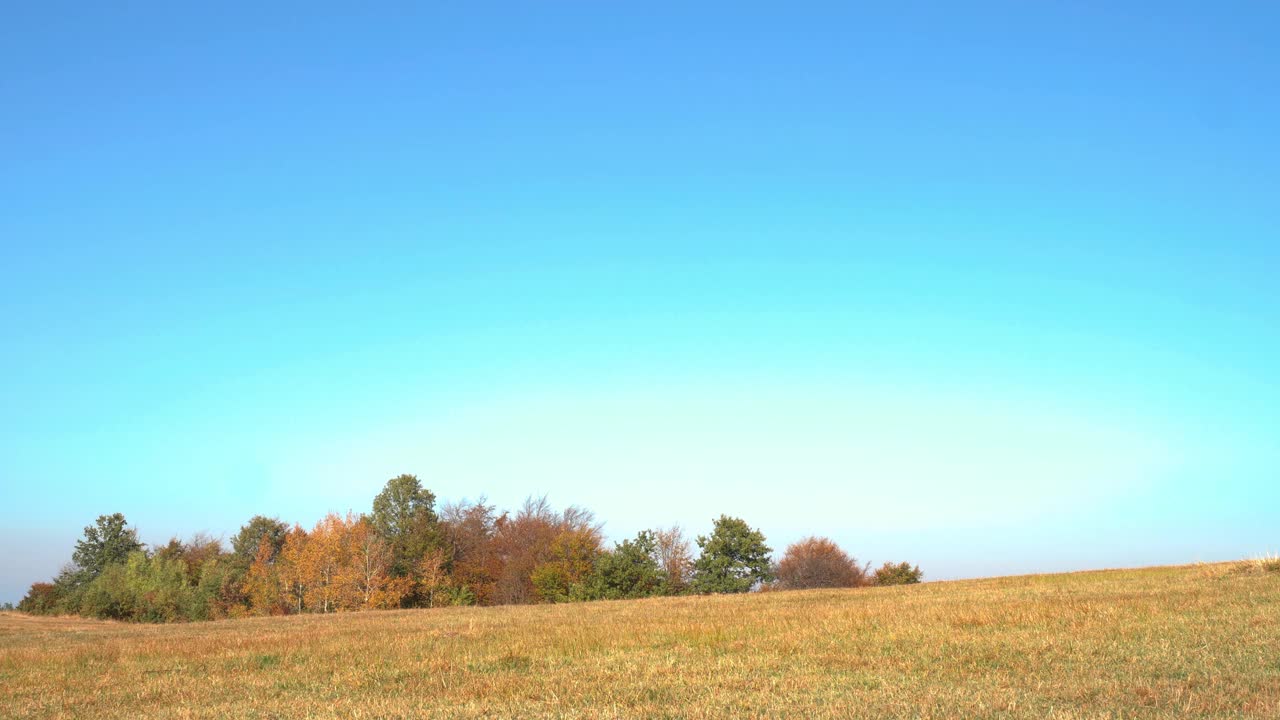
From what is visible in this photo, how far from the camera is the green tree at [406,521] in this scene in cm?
8538

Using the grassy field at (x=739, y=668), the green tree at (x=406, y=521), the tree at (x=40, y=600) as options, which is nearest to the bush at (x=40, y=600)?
the tree at (x=40, y=600)

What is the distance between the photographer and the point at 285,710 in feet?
38.6

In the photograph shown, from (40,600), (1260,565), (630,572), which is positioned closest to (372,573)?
(630,572)

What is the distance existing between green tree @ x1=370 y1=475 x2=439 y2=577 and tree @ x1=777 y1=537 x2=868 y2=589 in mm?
36398

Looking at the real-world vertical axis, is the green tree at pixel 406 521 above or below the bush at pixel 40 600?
above

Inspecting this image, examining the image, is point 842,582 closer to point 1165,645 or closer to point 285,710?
point 1165,645

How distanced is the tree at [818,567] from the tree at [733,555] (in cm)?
627

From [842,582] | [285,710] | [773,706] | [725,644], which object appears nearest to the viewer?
[773,706]

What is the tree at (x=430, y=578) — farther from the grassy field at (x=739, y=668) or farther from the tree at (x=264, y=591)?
the grassy field at (x=739, y=668)

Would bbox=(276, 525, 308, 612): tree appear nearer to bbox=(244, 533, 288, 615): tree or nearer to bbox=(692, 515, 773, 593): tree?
bbox=(244, 533, 288, 615): tree

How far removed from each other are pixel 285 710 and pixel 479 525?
90.0 metres

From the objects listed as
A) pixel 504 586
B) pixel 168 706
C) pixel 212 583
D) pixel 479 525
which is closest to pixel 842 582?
pixel 504 586

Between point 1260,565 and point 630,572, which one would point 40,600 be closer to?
point 630,572

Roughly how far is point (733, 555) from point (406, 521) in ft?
128
